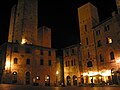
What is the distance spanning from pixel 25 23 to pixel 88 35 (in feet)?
57.3

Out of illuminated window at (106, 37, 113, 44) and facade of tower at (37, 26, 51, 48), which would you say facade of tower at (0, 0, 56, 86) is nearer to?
facade of tower at (37, 26, 51, 48)

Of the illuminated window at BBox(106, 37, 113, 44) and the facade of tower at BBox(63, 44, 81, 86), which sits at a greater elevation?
the illuminated window at BBox(106, 37, 113, 44)

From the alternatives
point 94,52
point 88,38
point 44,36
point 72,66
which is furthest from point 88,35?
point 44,36

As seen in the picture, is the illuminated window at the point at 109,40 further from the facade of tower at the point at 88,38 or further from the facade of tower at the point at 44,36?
the facade of tower at the point at 44,36

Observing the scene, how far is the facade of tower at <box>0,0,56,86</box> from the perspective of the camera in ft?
111

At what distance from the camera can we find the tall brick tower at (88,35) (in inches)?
1464

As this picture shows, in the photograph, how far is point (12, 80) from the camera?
3269 centimetres

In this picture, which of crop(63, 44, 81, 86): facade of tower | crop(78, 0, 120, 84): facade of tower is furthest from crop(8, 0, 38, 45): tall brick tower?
crop(78, 0, 120, 84): facade of tower

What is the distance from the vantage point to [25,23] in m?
42.4

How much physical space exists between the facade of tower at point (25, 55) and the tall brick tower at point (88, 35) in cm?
874

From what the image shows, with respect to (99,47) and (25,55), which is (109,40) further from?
(25,55)

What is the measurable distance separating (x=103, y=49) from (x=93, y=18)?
995 cm

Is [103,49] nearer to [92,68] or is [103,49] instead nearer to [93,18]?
[92,68]

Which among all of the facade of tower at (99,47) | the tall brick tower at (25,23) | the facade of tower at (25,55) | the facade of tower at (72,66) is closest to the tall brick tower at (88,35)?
the facade of tower at (99,47)
